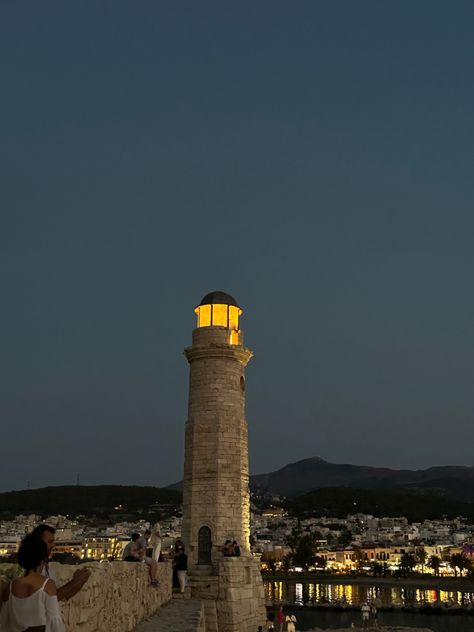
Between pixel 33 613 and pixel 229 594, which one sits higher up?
pixel 33 613

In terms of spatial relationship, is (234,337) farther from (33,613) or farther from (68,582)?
(33,613)

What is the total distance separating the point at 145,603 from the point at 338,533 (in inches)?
5869

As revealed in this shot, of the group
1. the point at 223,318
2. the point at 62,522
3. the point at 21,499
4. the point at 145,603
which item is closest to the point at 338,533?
the point at 62,522

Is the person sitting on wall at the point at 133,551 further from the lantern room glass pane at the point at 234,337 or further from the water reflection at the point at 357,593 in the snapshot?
the water reflection at the point at 357,593

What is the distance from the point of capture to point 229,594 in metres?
20.8

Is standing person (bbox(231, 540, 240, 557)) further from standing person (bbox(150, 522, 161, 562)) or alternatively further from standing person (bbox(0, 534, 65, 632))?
standing person (bbox(0, 534, 65, 632))

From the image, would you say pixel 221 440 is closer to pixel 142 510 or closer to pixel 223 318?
pixel 223 318

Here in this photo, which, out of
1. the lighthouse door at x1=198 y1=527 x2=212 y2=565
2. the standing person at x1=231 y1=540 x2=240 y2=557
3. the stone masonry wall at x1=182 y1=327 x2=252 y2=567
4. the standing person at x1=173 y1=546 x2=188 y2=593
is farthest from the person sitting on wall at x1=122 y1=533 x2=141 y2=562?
the lighthouse door at x1=198 y1=527 x2=212 y2=565

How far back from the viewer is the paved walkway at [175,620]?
10.1 m

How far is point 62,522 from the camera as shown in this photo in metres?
154

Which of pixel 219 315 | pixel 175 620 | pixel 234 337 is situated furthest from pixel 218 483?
pixel 175 620

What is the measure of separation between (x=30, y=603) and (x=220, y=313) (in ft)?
71.1

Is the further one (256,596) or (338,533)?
(338,533)

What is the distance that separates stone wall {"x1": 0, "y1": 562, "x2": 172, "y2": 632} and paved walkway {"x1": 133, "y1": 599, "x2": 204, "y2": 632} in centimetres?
16
